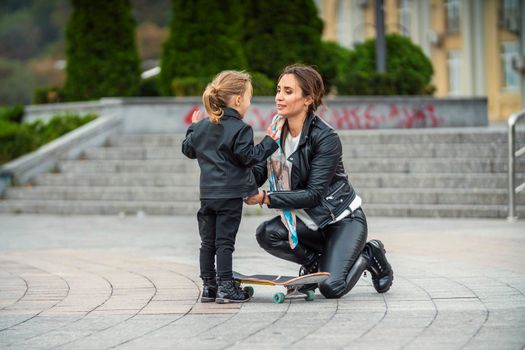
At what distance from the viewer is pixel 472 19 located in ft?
149

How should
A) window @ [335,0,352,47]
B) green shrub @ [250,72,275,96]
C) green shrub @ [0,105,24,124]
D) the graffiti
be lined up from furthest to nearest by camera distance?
window @ [335,0,352,47]
green shrub @ [0,105,24,124]
green shrub @ [250,72,275,96]
the graffiti

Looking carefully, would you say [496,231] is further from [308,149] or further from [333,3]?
[333,3]

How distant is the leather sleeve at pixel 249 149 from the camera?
696cm

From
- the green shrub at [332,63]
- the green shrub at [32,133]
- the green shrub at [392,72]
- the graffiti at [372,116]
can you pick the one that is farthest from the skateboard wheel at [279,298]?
the green shrub at [332,63]

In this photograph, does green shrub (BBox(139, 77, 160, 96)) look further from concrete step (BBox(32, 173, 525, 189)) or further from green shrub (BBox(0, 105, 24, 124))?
concrete step (BBox(32, 173, 525, 189))

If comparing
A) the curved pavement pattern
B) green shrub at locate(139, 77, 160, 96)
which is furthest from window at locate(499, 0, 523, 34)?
the curved pavement pattern

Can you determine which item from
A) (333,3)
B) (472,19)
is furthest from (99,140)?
(333,3)

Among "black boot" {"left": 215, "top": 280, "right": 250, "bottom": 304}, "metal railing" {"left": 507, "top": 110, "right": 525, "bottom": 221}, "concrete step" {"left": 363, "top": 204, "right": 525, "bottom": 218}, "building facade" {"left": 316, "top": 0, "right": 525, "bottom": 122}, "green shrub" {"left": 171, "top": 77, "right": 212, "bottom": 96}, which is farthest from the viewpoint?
"building facade" {"left": 316, "top": 0, "right": 525, "bottom": 122}

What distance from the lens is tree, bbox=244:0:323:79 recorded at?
2375 centimetres

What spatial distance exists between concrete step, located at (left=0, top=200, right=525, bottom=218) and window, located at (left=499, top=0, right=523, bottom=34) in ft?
95.2

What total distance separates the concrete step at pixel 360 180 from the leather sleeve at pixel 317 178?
7.80 m

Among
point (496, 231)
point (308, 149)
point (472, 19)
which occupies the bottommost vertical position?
point (496, 231)

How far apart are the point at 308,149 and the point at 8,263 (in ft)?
12.4

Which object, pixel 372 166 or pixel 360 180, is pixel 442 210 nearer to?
pixel 360 180
